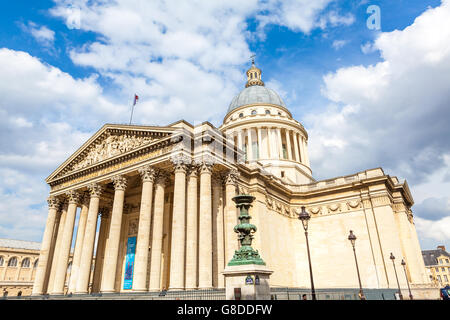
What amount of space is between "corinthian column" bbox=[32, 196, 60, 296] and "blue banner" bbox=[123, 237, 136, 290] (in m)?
8.46

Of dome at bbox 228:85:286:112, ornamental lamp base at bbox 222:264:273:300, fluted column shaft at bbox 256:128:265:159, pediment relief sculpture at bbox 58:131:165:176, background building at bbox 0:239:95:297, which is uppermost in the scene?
dome at bbox 228:85:286:112

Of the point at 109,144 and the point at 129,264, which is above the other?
the point at 109,144

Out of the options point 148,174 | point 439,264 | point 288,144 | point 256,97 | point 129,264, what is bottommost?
point 129,264

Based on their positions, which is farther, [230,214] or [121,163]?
[121,163]

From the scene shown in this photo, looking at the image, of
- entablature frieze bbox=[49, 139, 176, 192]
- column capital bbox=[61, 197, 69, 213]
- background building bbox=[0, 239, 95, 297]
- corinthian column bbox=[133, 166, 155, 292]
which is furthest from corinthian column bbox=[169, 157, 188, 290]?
background building bbox=[0, 239, 95, 297]

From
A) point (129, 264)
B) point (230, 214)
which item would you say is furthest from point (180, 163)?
point (129, 264)

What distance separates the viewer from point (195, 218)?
23.9 m

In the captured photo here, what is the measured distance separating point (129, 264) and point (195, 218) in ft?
36.8

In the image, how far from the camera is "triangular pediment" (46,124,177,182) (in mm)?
27528

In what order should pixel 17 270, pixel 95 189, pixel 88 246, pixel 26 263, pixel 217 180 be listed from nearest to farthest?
pixel 88 246 < pixel 217 180 < pixel 95 189 < pixel 17 270 < pixel 26 263

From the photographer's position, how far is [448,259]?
92.5 metres

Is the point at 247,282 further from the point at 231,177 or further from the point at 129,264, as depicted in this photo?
the point at 129,264

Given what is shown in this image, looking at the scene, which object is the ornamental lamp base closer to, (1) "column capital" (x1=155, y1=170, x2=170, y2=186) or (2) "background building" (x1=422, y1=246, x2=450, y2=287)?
(1) "column capital" (x1=155, y1=170, x2=170, y2=186)
